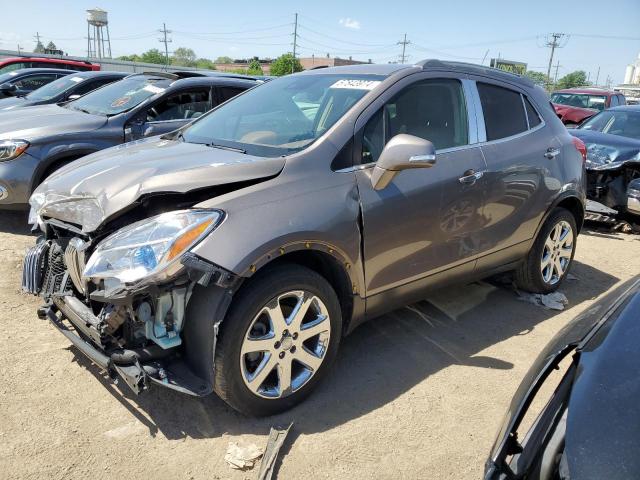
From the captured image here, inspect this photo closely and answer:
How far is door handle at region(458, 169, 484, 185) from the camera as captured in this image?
11.2ft

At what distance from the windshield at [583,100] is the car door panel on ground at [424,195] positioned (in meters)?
15.0

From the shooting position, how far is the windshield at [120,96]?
625 centimetres

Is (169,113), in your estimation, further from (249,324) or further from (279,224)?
(249,324)

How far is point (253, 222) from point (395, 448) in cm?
133

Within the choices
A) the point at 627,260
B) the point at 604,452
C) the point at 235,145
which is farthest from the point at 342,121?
the point at 627,260

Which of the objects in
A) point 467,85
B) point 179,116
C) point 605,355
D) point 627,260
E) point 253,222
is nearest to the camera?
point 605,355

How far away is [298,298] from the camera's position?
271 centimetres

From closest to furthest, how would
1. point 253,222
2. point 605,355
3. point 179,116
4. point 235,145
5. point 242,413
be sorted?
point 605,355 < point 253,222 < point 242,413 < point 235,145 < point 179,116

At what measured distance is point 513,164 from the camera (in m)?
3.78

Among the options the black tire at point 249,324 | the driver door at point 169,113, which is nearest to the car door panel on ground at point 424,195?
the black tire at point 249,324

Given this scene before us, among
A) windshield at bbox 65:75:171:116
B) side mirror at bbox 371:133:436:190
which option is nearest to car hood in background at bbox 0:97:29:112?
windshield at bbox 65:75:171:116

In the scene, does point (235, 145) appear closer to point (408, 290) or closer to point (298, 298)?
point (298, 298)

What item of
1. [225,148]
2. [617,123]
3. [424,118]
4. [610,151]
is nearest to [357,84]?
[424,118]

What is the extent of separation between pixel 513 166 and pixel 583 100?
15026mm
